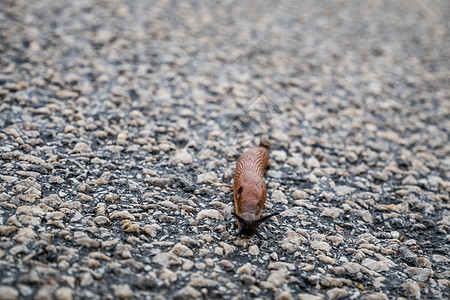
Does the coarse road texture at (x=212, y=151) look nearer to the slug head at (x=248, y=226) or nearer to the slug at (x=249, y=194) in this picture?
the slug head at (x=248, y=226)

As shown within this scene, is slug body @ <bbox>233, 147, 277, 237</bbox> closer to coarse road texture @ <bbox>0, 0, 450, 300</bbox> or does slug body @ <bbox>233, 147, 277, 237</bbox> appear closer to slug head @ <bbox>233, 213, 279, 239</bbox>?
slug head @ <bbox>233, 213, 279, 239</bbox>

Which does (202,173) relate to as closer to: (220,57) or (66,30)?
(220,57)

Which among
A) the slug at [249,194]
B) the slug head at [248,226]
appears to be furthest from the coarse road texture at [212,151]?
the slug at [249,194]

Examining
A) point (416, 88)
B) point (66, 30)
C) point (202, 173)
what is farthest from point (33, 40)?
point (416, 88)

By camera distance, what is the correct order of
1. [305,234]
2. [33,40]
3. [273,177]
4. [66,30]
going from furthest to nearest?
[66,30] < [33,40] < [273,177] < [305,234]

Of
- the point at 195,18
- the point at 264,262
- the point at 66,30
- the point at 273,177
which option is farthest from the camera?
the point at 195,18

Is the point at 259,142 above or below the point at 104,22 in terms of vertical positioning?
below

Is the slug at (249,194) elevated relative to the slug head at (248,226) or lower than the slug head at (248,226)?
elevated
